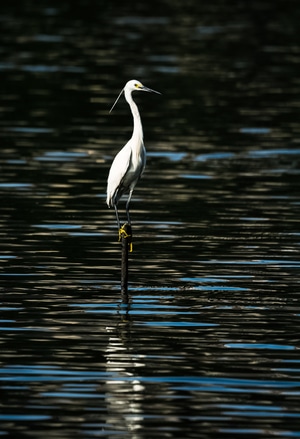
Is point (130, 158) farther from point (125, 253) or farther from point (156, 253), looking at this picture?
point (156, 253)

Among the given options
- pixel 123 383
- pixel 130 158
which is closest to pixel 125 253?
pixel 130 158

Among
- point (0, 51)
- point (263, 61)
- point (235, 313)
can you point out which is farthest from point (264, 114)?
point (235, 313)

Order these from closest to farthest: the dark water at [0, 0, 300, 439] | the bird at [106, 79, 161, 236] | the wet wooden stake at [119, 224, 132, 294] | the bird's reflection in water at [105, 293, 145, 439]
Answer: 1. the bird's reflection in water at [105, 293, 145, 439]
2. the dark water at [0, 0, 300, 439]
3. the wet wooden stake at [119, 224, 132, 294]
4. the bird at [106, 79, 161, 236]

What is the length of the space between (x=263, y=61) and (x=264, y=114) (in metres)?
10.9

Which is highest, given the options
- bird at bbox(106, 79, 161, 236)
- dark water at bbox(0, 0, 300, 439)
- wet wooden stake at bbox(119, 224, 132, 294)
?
bird at bbox(106, 79, 161, 236)

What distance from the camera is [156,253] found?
2258 centimetres

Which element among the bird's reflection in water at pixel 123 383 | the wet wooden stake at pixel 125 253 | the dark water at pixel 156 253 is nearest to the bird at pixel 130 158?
the wet wooden stake at pixel 125 253

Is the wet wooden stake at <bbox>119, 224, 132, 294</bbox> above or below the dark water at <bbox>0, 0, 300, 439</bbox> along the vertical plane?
above

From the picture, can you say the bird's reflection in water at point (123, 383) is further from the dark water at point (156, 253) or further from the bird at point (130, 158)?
the bird at point (130, 158)

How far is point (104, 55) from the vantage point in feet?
164

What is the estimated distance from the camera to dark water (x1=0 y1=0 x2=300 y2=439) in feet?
48.7

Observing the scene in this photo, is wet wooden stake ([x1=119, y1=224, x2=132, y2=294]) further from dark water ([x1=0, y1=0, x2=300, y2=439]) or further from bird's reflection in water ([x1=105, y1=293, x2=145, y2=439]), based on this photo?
bird's reflection in water ([x1=105, y1=293, x2=145, y2=439])

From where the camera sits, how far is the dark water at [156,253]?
14.9 meters

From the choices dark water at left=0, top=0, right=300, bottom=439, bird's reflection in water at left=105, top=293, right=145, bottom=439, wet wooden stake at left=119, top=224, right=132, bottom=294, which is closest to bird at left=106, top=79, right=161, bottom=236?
wet wooden stake at left=119, top=224, right=132, bottom=294
